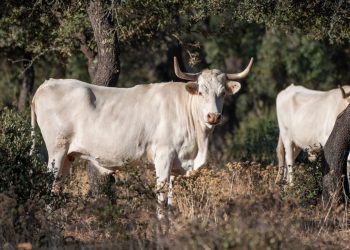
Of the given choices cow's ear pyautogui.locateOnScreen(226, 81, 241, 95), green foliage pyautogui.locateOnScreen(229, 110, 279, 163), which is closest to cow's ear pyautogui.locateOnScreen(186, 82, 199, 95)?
cow's ear pyautogui.locateOnScreen(226, 81, 241, 95)

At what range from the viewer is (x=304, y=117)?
1694cm

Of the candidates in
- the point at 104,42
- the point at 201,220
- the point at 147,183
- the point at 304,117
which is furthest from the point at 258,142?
the point at 201,220

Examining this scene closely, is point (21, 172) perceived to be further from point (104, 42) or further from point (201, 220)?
point (104, 42)

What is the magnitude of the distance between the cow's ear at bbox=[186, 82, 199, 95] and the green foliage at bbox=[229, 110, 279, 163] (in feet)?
16.1

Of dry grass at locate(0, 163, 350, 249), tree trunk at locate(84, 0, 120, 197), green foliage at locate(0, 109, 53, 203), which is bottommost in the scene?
dry grass at locate(0, 163, 350, 249)

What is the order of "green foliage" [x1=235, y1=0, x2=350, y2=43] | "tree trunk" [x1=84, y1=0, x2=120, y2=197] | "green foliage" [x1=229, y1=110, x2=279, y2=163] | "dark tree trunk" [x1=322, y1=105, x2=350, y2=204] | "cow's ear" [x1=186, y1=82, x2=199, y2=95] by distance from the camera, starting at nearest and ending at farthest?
"dark tree trunk" [x1=322, y1=105, x2=350, y2=204], "cow's ear" [x1=186, y1=82, x2=199, y2=95], "green foliage" [x1=235, y1=0, x2=350, y2=43], "tree trunk" [x1=84, y1=0, x2=120, y2=197], "green foliage" [x1=229, y1=110, x2=279, y2=163]

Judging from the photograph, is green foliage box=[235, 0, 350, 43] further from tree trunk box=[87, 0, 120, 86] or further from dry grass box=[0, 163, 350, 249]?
dry grass box=[0, 163, 350, 249]

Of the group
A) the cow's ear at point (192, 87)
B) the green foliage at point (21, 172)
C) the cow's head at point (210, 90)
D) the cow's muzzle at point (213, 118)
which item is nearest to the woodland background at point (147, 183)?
the green foliage at point (21, 172)

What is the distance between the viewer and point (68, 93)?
12211mm

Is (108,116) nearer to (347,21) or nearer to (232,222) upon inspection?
(347,21)

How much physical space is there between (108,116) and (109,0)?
171 centimetres

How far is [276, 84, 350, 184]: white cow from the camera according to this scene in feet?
52.5

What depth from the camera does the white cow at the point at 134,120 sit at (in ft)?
38.3

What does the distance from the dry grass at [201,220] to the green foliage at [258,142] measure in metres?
6.15
